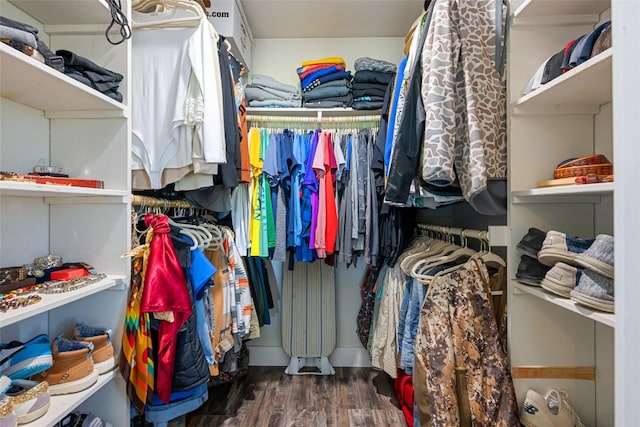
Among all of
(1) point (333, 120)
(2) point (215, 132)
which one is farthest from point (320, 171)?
(2) point (215, 132)

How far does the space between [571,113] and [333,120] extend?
1344 mm

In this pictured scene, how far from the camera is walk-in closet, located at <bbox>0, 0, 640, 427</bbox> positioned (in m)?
0.85

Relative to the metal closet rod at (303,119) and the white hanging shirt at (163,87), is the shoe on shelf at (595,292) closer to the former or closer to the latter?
the white hanging shirt at (163,87)

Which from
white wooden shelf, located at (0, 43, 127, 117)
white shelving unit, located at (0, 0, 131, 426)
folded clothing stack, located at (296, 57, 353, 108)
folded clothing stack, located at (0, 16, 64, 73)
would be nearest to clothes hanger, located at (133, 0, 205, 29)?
white shelving unit, located at (0, 0, 131, 426)

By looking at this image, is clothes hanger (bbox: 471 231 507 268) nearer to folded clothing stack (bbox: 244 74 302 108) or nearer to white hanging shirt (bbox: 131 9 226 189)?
white hanging shirt (bbox: 131 9 226 189)

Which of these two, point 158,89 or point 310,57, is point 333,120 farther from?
point 158,89

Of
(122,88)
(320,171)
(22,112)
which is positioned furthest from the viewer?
(320,171)

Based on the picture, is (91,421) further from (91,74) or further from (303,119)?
(303,119)

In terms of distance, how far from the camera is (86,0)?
3.51 feet

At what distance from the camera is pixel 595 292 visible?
0.77 m

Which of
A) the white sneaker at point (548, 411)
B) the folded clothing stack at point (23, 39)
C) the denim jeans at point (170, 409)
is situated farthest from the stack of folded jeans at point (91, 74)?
the white sneaker at point (548, 411)

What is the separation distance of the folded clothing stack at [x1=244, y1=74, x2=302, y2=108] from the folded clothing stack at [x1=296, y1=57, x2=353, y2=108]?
10cm

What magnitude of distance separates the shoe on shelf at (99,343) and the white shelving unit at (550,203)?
140 cm

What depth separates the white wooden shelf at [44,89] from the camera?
0.82 m
